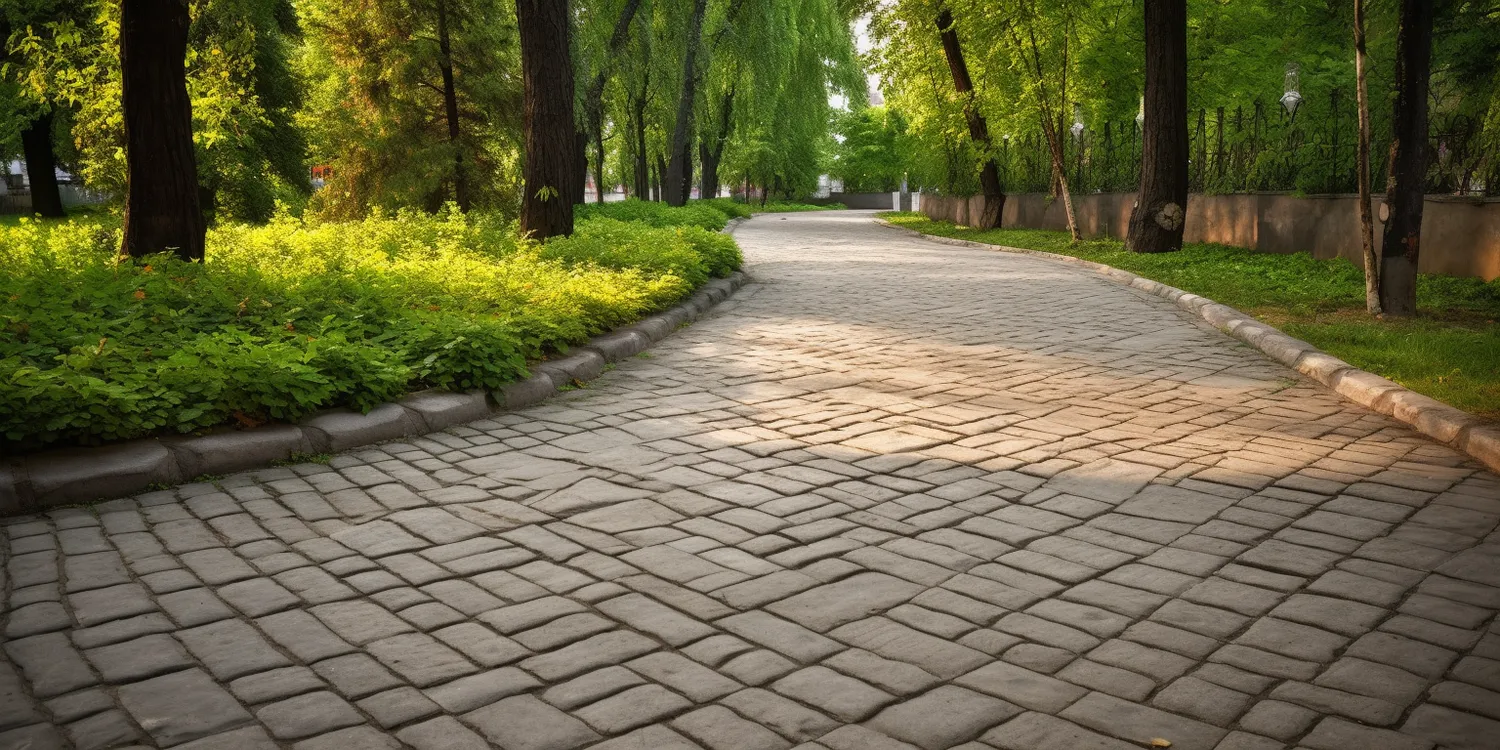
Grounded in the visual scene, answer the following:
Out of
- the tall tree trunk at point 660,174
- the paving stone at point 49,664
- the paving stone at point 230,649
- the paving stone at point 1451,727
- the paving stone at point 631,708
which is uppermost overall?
the tall tree trunk at point 660,174

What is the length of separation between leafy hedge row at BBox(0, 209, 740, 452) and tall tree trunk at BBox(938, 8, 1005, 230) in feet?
48.5

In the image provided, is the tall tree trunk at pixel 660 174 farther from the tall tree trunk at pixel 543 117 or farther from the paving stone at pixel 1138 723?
the paving stone at pixel 1138 723

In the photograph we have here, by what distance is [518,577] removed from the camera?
156 inches

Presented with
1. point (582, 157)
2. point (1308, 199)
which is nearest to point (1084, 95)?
point (1308, 199)

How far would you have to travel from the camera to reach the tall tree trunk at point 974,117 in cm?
2481

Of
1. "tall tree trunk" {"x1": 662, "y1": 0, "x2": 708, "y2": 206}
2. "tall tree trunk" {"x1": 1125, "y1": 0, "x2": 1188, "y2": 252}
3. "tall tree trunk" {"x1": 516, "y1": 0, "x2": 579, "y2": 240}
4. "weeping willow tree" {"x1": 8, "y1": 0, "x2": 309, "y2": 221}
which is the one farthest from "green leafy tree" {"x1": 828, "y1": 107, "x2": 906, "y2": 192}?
"tall tree trunk" {"x1": 516, "y1": 0, "x2": 579, "y2": 240}

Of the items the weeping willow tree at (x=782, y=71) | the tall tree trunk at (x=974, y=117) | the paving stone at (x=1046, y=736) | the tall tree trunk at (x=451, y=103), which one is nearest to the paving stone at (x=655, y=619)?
the paving stone at (x=1046, y=736)

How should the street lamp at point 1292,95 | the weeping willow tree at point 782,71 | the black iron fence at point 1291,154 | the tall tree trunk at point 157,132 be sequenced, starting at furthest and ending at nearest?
the weeping willow tree at point 782,71 < the street lamp at point 1292,95 < the black iron fence at point 1291,154 < the tall tree trunk at point 157,132

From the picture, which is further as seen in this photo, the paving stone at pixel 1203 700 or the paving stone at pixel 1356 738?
the paving stone at pixel 1203 700

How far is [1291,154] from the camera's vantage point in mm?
15734

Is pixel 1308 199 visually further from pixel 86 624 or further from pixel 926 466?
pixel 86 624

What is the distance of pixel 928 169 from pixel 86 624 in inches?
1298

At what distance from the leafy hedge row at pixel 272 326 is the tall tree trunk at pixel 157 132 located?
519mm

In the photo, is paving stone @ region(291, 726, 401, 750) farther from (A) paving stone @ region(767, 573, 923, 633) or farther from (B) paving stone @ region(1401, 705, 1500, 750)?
(B) paving stone @ region(1401, 705, 1500, 750)
